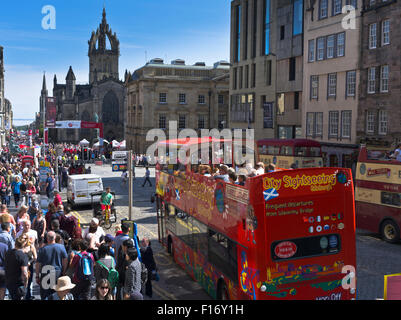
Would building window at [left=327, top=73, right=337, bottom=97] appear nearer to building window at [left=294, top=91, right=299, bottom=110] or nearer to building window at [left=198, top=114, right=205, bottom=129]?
building window at [left=294, top=91, right=299, bottom=110]

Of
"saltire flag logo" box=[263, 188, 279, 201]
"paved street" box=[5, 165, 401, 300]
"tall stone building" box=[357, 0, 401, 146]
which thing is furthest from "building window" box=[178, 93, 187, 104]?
"saltire flag logo" box=[263, 188, 279, 201]

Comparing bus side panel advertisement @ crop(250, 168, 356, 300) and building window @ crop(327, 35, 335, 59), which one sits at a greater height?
building window @ crop(327, 35, 335, 59)

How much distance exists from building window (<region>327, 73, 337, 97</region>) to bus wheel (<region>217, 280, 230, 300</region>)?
2792cm

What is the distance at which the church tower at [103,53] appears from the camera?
150m

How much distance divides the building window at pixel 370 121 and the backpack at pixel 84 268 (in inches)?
1054

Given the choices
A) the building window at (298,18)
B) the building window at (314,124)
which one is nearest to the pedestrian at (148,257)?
the building window at (314,124)

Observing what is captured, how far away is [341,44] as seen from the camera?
3506cm

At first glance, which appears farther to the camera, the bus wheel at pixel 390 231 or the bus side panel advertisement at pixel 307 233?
the bus wheel at pixel 390 231

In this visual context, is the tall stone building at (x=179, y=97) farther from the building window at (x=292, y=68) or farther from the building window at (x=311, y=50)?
the building window at (x=311, y=50)

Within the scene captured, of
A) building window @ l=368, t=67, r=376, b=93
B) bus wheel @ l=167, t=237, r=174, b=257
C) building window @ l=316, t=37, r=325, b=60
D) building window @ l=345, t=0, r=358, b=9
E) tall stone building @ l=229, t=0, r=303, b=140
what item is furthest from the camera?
tall stone building @ l=229, t=0, r=303, b=140

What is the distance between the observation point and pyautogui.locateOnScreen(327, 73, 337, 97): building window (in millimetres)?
36219

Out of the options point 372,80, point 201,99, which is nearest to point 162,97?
point 201,99

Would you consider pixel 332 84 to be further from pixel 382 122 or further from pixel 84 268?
pixel 84 268
